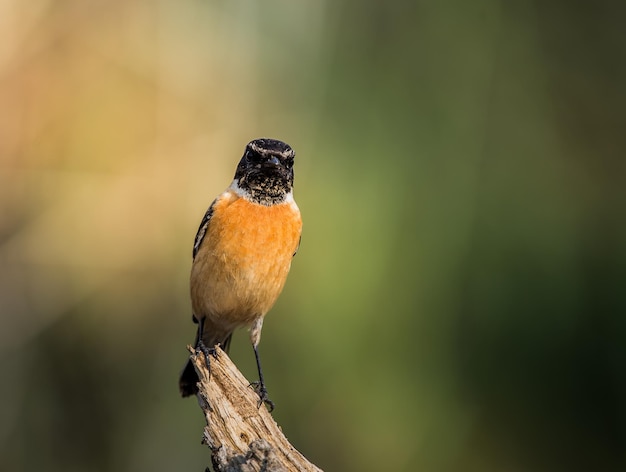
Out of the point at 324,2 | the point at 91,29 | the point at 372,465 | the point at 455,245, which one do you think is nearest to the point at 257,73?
the point at 324,2

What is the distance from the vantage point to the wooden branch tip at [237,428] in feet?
11.9

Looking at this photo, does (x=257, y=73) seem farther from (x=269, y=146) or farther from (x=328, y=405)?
(x=328, y=405)

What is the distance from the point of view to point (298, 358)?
5.94 metres

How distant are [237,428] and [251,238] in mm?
1385

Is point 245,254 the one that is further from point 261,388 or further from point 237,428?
point 237,428

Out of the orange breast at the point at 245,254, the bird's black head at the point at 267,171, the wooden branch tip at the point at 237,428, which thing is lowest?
the wooden branch tip at the point at 237,428

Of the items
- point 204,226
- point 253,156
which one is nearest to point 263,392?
point 204,226

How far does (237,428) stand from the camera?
154 inches

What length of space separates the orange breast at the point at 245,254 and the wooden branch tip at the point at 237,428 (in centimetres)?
68

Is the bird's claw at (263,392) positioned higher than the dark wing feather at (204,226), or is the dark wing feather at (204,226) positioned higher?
the dark wing feather at (204,226)

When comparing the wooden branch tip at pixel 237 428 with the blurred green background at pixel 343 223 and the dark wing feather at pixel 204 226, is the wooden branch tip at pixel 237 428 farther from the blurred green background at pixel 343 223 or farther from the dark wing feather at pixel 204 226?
the blurred green background at pixel 343 223

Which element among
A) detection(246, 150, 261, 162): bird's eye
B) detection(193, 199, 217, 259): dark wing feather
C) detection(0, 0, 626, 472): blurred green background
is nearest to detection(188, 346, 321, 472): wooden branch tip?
detection(193, 199, 217, 259): dark wing feather

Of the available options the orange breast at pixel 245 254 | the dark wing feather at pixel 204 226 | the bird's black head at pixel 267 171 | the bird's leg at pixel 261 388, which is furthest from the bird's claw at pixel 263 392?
the bird's black head at pixel 267 171

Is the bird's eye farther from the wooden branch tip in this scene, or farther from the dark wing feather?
the wooden branch tip
